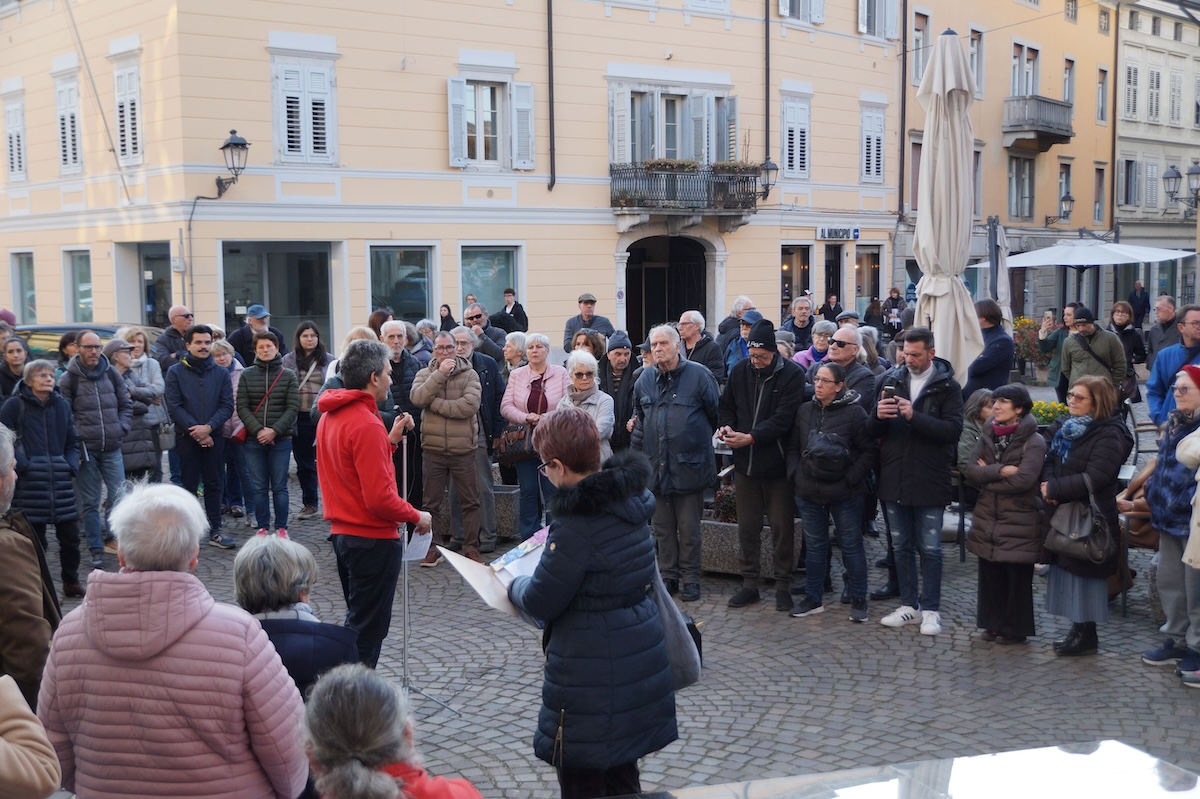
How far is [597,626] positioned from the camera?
12.8ft

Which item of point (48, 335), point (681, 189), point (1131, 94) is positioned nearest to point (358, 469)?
point (48, 335)

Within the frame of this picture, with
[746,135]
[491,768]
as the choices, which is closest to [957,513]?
[491,768]

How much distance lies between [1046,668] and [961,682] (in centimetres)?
60

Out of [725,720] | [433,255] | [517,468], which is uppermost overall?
[433,255]

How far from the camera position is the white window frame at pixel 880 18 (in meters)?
28.7

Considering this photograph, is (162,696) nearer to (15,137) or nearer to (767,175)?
(15,137)

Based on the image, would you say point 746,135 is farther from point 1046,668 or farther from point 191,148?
point 1046,668

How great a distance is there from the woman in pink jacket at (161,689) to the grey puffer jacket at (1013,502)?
196 inches

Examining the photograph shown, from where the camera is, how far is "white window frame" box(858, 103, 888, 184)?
2912 cm

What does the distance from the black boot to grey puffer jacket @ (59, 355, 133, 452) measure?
7062 mm

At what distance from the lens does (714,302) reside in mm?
26203

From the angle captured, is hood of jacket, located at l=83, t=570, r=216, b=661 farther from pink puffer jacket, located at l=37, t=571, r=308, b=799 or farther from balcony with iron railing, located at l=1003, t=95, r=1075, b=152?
balcony with iron railing, located at l=1003, t=95, r=1075, b=152

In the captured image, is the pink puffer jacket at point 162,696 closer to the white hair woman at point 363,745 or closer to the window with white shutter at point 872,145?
the white hair woman at point 363,745

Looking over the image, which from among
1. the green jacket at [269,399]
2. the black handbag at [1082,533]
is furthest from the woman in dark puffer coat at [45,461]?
the black handbag at [1082,533]
